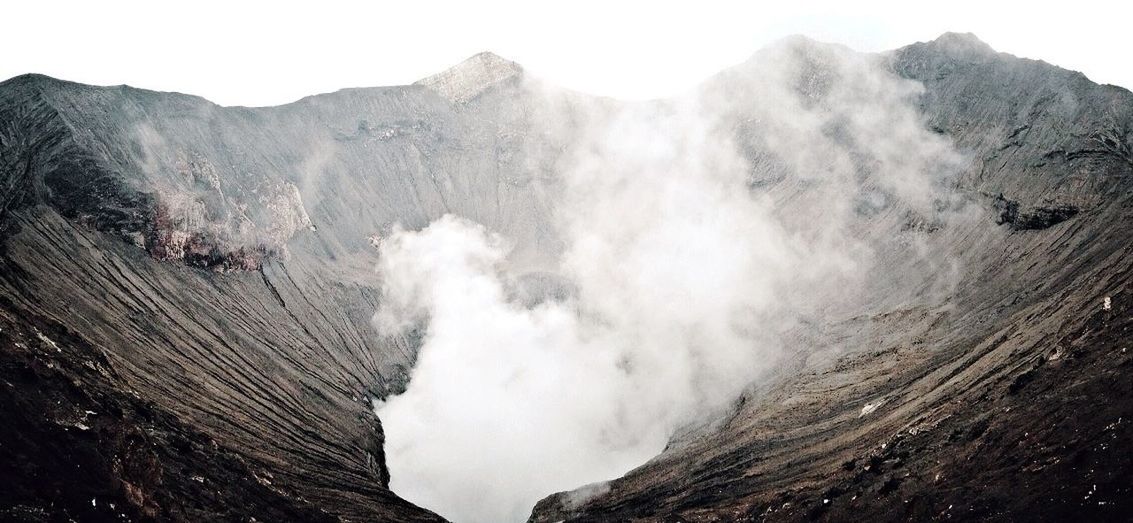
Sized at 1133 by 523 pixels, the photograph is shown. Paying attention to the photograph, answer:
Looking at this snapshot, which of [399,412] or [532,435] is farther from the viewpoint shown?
[532,435]

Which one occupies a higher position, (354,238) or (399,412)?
(354,238)

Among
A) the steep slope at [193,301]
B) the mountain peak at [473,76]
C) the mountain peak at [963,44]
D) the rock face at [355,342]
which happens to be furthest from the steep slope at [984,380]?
the mountain peak at [473,76]

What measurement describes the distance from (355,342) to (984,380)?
256 feet

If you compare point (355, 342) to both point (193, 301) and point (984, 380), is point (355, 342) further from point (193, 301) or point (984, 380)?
point (984, 380)

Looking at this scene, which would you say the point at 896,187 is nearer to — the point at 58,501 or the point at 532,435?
the point at 532,435

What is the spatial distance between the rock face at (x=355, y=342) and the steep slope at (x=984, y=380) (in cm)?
24

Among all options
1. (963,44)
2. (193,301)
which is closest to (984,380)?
(193,301)

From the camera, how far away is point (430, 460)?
279 feet

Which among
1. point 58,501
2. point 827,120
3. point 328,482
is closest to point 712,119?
point 827,120

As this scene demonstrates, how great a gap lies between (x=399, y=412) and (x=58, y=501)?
2349 inches

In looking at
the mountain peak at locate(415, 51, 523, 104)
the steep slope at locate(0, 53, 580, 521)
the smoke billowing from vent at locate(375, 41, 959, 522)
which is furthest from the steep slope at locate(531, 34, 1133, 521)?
the mountain peak at locate(415, 51, 523, 104)

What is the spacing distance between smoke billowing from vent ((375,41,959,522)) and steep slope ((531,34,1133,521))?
355 inches

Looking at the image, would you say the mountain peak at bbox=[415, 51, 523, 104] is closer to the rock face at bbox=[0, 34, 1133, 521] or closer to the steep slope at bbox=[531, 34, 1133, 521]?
the rock face at bbox=[0, 34, 1133, 521]

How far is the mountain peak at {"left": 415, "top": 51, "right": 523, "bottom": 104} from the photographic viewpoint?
158 meters
